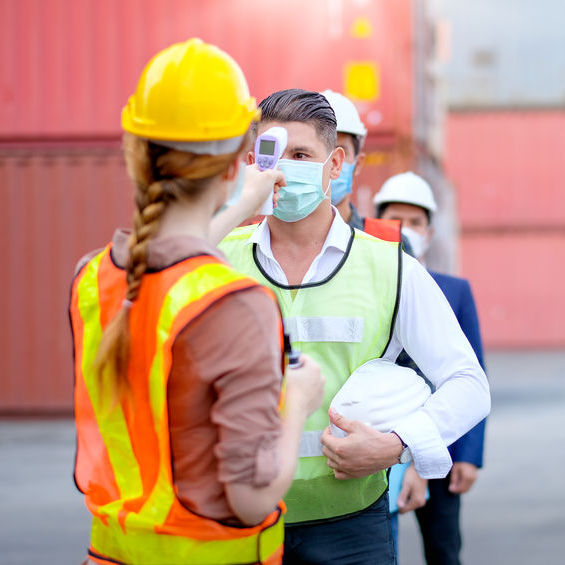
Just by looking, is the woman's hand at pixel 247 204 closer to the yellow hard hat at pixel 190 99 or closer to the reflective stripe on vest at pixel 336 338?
the yellow hard hat at pixel 190 99

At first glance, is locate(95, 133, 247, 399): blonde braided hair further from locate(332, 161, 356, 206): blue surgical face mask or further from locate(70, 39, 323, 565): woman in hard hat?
locate(332, 161, 356, 206): blue surgical face mask

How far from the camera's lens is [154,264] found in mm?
1836

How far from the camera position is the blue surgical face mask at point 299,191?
2762 mm

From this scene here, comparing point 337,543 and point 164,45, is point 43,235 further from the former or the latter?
point 337,543

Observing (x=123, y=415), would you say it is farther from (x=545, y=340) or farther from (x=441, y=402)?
(x=545, y=340)

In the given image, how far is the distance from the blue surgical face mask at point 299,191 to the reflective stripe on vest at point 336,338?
0.22 meters

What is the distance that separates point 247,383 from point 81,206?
10810 mm

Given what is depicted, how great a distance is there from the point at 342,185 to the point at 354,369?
4.05 feet

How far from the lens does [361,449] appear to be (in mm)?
2453

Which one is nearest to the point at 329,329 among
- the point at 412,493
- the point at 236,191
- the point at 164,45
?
the point at 236,191

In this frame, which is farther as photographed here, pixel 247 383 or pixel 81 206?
pixel 81 206

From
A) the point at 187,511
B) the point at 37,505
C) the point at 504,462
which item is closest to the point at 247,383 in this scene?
the point at 187,511

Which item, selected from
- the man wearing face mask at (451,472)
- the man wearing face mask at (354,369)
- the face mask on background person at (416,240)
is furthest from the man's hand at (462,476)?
the man wearing face mask at (354,369)

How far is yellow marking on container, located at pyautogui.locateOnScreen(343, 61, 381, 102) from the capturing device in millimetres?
12180
